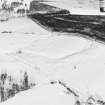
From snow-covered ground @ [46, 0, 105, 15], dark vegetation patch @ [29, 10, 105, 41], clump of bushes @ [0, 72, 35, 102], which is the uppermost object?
snow-covered ground @ [46, 0, 105, 15]

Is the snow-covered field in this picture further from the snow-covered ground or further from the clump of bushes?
the snow-covered ground

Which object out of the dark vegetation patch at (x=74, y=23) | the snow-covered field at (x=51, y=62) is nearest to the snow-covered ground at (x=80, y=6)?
the dark vegetation patch at (x=74, y=23)

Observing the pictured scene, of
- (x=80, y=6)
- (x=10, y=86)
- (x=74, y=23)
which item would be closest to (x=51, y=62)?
(x=10, y=86)

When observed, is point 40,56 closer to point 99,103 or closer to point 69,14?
point 99,103

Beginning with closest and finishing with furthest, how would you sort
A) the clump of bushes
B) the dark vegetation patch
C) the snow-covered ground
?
the clump of bushes < the dark vegetation patch < the snow-covered ground

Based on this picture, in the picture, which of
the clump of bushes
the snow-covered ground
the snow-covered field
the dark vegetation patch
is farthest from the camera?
the snow-covered ground

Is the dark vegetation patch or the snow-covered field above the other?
the dark vegetation patch

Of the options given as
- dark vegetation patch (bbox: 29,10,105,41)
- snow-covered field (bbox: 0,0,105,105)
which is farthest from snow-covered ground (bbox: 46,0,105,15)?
snow-covered field (bbox: 0,0,105,105)

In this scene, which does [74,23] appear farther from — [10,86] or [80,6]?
[10,86]

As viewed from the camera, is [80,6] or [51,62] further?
[80,6]
